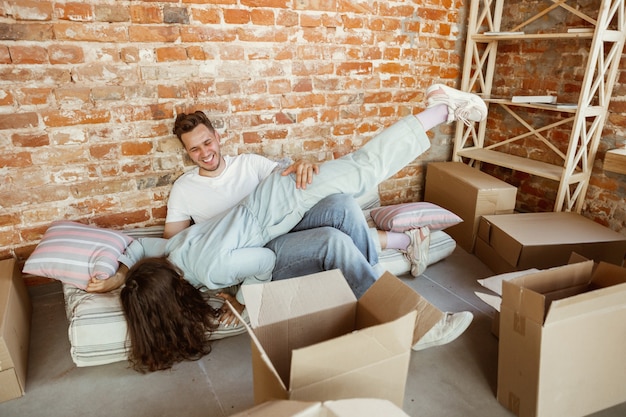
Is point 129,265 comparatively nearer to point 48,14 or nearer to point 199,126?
point 199,126

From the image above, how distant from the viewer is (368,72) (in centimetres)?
285

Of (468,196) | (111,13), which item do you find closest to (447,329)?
(468,196)

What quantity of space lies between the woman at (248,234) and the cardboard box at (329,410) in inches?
39.1

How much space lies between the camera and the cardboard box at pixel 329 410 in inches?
28.6

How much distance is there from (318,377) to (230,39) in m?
2.04

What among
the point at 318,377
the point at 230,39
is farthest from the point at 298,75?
the point at 318,377

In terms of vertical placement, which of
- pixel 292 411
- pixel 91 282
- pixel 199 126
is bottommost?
pixel 91 282

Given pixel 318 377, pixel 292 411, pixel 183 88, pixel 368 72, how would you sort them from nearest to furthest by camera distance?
pixel 292 411 < pixel 318 377 < pixel 183 88 < pixel 368 72

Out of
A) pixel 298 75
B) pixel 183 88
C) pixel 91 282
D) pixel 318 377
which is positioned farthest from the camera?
pixel 298 75

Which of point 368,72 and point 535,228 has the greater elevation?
point 368,72

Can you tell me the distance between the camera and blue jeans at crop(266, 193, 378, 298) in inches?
72.0

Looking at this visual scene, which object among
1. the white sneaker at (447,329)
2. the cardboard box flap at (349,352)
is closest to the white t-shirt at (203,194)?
the white sneaker at (447,329)

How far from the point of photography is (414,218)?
7.97 feet

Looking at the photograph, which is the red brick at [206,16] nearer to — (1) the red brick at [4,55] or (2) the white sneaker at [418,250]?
(1) the red brick at [4,55]
